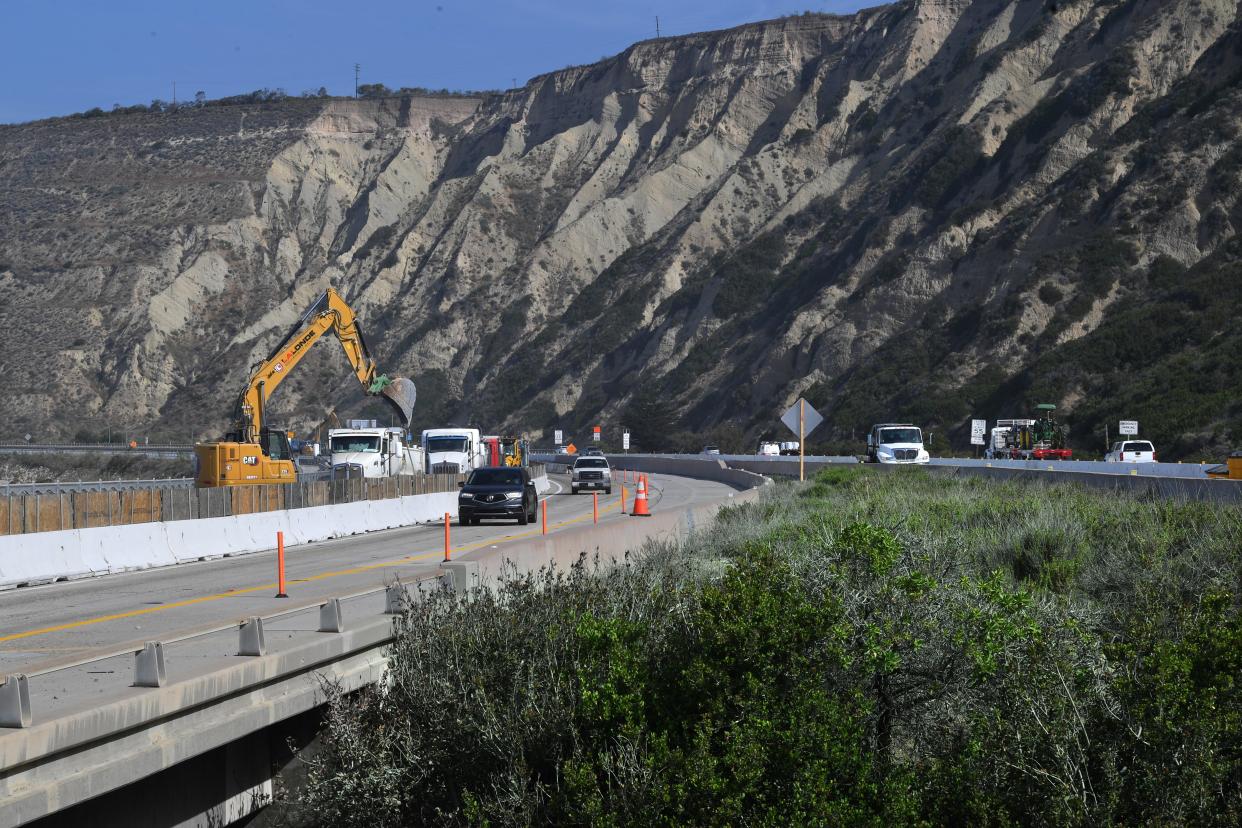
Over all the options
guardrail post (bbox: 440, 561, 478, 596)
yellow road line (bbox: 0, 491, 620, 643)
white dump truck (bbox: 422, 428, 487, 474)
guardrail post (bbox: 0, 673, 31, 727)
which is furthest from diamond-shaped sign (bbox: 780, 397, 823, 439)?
guardrail post (bbox: 0, 673, 31, 727)

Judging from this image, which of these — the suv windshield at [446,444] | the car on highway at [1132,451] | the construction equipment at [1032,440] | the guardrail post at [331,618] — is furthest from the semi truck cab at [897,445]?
the guardrail post at [331,618]

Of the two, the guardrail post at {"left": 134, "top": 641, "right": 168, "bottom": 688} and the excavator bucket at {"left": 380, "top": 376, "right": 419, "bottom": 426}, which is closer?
the guardrail post at {"left": 134, "top": 641, "right": 168, "bottom": 688}

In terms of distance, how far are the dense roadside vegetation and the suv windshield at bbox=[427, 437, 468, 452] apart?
41.6 meters

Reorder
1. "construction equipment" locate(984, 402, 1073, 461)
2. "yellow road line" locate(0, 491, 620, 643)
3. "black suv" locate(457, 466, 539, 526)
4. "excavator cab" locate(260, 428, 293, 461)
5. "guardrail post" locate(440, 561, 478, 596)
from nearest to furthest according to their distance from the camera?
1. "guardrail post" locate(440, 561, 478, 596)
2. "yellow road line" locate(0, 491, 620, 643)
3. "black suv" locate(457, 466, 539, 526)
4. "excavator cab" locate(260, 428, 293, 461)
5. "construction equipment" locate(984, 402, 1073, 461)

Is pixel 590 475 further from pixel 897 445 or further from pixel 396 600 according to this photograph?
pixel 396 600

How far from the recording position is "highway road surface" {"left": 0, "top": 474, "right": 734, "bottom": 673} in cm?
1377

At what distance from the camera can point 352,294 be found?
A: 12138cm

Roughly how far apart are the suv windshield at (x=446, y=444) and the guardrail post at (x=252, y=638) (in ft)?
142

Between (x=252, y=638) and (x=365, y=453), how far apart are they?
37.4 meters

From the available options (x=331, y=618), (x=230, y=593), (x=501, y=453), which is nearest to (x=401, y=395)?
(x=501, y=453)

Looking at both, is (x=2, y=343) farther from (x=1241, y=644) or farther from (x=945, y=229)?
(x=1241, y=644)

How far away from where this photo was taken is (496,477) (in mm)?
33156

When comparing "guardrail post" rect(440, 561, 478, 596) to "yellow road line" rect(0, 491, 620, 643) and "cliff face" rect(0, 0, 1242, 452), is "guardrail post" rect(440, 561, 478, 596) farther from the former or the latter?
"cliff face" rect(0, 0, 1242, 452)

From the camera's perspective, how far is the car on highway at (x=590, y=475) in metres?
51.4
